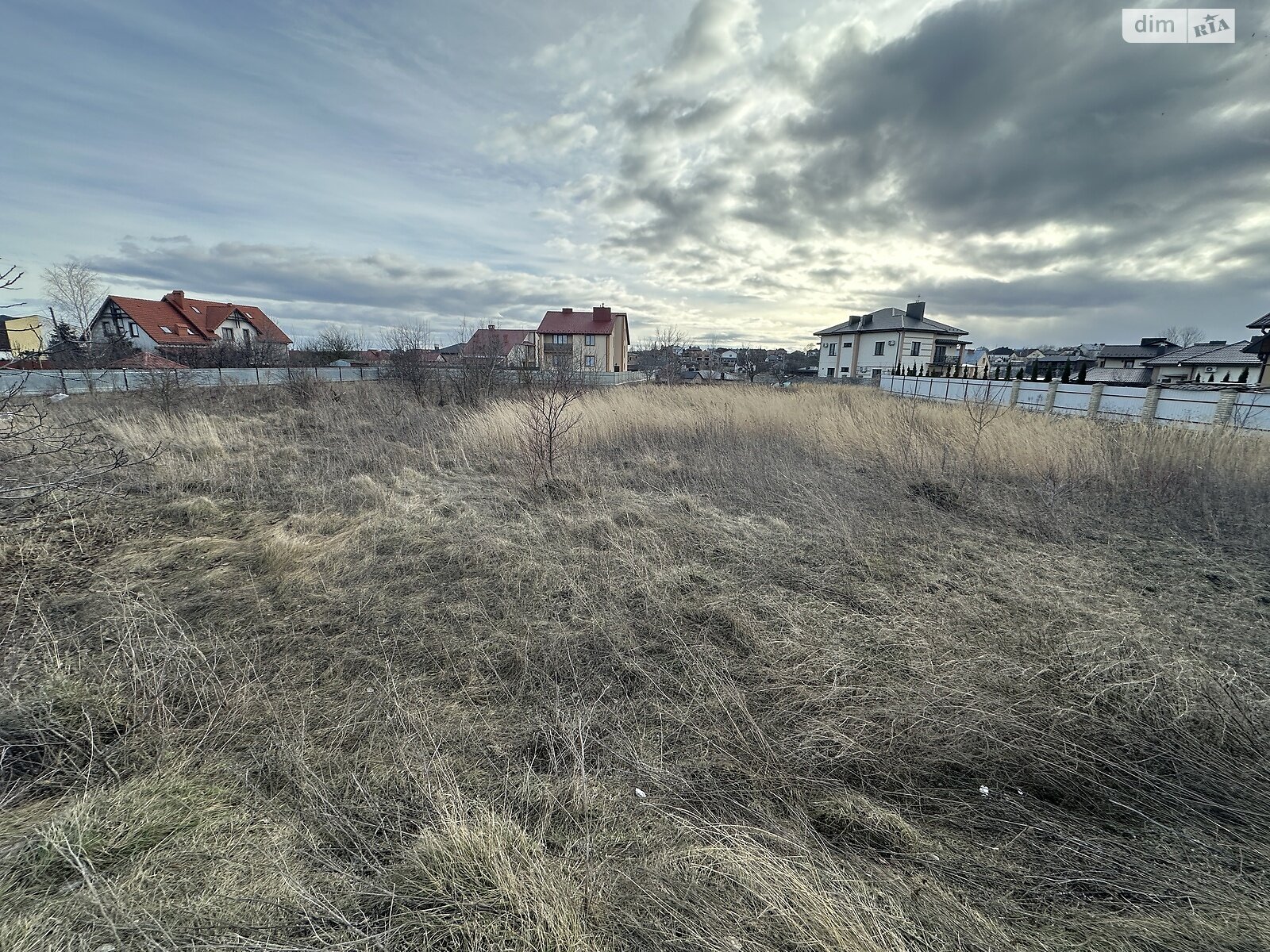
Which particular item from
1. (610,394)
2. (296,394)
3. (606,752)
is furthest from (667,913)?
(296,394)

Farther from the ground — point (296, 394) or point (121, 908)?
point (296, 394)

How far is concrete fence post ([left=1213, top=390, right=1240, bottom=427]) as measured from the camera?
9211 millimetres

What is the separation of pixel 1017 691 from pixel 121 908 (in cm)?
372

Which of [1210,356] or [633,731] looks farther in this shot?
[1210,356]

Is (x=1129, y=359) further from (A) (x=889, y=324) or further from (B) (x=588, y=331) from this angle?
(B) (x=588, y=331)

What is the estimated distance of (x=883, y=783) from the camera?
1.99 m

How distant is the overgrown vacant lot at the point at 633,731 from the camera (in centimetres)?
143

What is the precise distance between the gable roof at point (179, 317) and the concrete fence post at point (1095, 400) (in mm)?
41659

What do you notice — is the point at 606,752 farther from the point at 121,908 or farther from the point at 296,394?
the point at 296,394

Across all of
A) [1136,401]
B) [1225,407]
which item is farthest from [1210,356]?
[1225,407]

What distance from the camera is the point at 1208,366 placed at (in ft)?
118

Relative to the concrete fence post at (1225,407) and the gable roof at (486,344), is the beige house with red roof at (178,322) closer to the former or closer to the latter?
the gable roof at (486,344)

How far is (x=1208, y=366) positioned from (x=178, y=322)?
79102 mm

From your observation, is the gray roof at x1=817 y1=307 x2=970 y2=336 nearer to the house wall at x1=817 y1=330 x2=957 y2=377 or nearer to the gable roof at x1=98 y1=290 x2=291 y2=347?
the house wall at x1=817 y1=330 x2=957 y2=377
